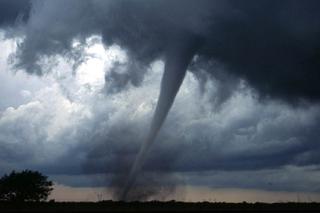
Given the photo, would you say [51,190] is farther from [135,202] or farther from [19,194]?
[135,202]

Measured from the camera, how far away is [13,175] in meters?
162

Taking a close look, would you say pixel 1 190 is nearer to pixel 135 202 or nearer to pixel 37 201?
pixel 37 201

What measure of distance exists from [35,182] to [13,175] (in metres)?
6.92

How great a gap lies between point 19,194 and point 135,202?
36.8m

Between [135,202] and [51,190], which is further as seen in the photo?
[135,202]

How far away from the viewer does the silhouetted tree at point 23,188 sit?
522ft

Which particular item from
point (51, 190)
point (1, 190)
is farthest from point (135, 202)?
point (1, 190)

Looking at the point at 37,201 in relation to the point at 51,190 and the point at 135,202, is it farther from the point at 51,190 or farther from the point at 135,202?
the point at 135,202

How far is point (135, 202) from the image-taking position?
178 meters

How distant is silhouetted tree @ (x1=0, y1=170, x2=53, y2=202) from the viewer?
15900 cm

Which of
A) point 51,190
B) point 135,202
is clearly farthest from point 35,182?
point 135,202

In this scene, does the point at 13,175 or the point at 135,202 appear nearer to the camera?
the point at 13,175

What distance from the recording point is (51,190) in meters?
163

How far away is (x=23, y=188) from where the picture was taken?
6270 inches
